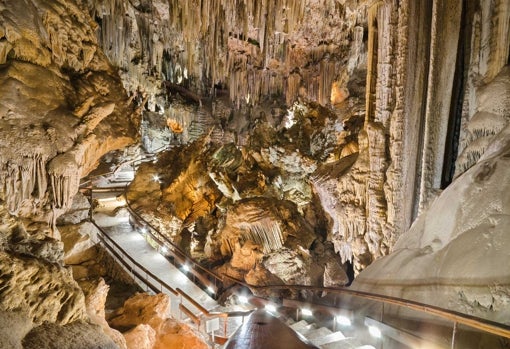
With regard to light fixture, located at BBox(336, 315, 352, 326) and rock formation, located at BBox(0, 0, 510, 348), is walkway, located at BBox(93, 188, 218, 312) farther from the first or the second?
light fixture, located at BBox(336, 315, 352, 326)

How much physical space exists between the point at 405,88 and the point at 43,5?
7.15 metres

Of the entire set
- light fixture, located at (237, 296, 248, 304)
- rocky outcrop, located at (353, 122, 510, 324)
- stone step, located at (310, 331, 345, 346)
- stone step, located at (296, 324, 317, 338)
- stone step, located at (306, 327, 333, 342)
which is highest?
rocky outcrop, located at (353, 122, 510, 324)

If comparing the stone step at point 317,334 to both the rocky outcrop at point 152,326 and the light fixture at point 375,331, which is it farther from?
the rocky outcrop at point 152,326

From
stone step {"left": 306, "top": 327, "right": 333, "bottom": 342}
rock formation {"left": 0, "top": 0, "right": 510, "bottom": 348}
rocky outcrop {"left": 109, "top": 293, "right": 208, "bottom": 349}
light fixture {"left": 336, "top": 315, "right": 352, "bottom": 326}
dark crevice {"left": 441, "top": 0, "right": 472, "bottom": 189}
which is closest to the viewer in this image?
rock formation {"left": 0, "top": 0, "right": 510, "bottom": 348}

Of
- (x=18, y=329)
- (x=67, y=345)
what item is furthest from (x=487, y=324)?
(x=18, y=329)

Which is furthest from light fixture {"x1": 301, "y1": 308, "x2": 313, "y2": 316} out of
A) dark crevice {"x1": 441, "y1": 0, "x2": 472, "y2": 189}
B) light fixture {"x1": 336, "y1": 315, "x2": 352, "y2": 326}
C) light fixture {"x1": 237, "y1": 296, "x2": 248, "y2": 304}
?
dark crevice {"x1": 441, "y1": 0, "x2": 472, "y2": 189}

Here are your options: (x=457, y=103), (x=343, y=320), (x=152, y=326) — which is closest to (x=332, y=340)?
(x=343, y=320)

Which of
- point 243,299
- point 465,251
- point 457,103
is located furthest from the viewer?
point 243,299

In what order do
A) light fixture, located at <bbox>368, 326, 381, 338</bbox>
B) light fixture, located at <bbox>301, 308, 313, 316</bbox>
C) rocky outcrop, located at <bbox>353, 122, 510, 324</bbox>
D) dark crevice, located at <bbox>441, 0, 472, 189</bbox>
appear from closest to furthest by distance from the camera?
rocky outcrop, located at <bbox>353, 122, 510, 324</bbox>
light fixture, located at <bbox>368, 326, 381, 338</bbox>
light fixture, located at <bbox>301, 308, 313, 316</bbox>
dark crevice, located at <bbox>441, 0, 472, 189</bbox>

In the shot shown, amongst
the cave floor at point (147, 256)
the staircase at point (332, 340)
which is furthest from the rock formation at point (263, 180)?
the staircase at point (332, 340)

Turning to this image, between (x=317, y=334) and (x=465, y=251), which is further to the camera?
(x=317, y=334)

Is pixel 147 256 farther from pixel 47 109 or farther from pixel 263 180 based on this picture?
pixel 263 180

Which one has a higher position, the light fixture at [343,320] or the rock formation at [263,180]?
the rock formation at [263,180]

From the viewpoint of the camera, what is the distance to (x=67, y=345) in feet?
8.07
